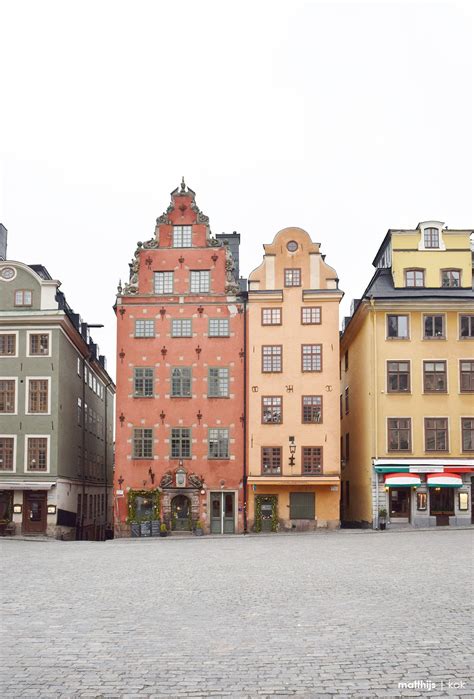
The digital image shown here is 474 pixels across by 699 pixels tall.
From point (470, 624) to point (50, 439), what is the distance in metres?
40.0

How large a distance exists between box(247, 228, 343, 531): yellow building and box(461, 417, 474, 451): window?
23.7 feet

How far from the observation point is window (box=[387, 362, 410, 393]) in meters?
52.1

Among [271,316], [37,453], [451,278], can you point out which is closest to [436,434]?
[451,278]

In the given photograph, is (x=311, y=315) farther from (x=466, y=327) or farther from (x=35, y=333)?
(x=35, y=333)

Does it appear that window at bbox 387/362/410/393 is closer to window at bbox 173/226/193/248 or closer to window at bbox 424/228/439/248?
window at bbox 424/228/439/248

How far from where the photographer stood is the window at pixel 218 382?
52.6m

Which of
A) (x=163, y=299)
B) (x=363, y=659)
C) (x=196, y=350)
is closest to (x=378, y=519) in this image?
(x=196, y=350)

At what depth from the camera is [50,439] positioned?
5209 centimetres

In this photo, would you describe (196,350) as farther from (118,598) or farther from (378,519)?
(118,598)

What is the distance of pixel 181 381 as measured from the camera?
52.6m

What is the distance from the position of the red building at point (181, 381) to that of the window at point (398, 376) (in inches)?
343

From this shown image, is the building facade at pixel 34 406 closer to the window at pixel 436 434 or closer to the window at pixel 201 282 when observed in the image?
the window at pixel 201 282

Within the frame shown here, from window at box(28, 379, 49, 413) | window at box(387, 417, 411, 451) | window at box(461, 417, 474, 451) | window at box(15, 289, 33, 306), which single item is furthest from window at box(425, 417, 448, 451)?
window at box(15, 289, 33, 306)

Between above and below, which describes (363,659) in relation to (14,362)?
below
